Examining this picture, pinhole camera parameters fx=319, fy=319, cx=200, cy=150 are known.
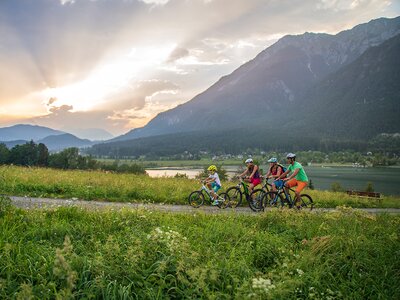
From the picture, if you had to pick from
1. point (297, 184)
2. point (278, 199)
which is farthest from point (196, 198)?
point (297, 184)

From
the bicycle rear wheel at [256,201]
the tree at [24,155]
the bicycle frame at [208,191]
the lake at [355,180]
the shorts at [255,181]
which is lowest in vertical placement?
the lake at [355,180]

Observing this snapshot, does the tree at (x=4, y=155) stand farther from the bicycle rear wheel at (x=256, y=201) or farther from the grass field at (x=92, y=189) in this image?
the bicycle rear wheel at (x=256, y=201)

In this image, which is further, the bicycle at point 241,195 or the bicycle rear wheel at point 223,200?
the bicycle rear wheel at point 223,200

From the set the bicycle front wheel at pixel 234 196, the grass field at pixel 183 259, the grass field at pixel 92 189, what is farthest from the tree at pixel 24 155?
the grass field at pixel 183 259

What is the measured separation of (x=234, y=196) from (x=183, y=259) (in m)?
9.76

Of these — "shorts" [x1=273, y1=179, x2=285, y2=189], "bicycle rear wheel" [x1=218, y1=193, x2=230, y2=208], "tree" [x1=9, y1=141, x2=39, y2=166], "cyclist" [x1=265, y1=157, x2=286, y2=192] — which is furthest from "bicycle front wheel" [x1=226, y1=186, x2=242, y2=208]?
"tree" [x1=9, y1=141, x2=39, y2=166]

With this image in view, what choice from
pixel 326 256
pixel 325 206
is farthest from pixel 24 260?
pixel 325 206

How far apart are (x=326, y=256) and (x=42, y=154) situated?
6919cm

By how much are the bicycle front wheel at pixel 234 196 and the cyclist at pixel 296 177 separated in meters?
2.02

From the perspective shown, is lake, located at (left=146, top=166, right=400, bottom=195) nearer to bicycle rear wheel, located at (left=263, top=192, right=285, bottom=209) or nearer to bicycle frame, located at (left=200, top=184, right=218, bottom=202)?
bicycle frame, located at (left=200, top=184, right=218, bottom=202)

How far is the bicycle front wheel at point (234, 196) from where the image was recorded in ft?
48.1

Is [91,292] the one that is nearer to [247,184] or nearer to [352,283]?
[352,283]

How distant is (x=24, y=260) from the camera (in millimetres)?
5344

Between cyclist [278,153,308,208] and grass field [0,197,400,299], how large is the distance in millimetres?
4804
